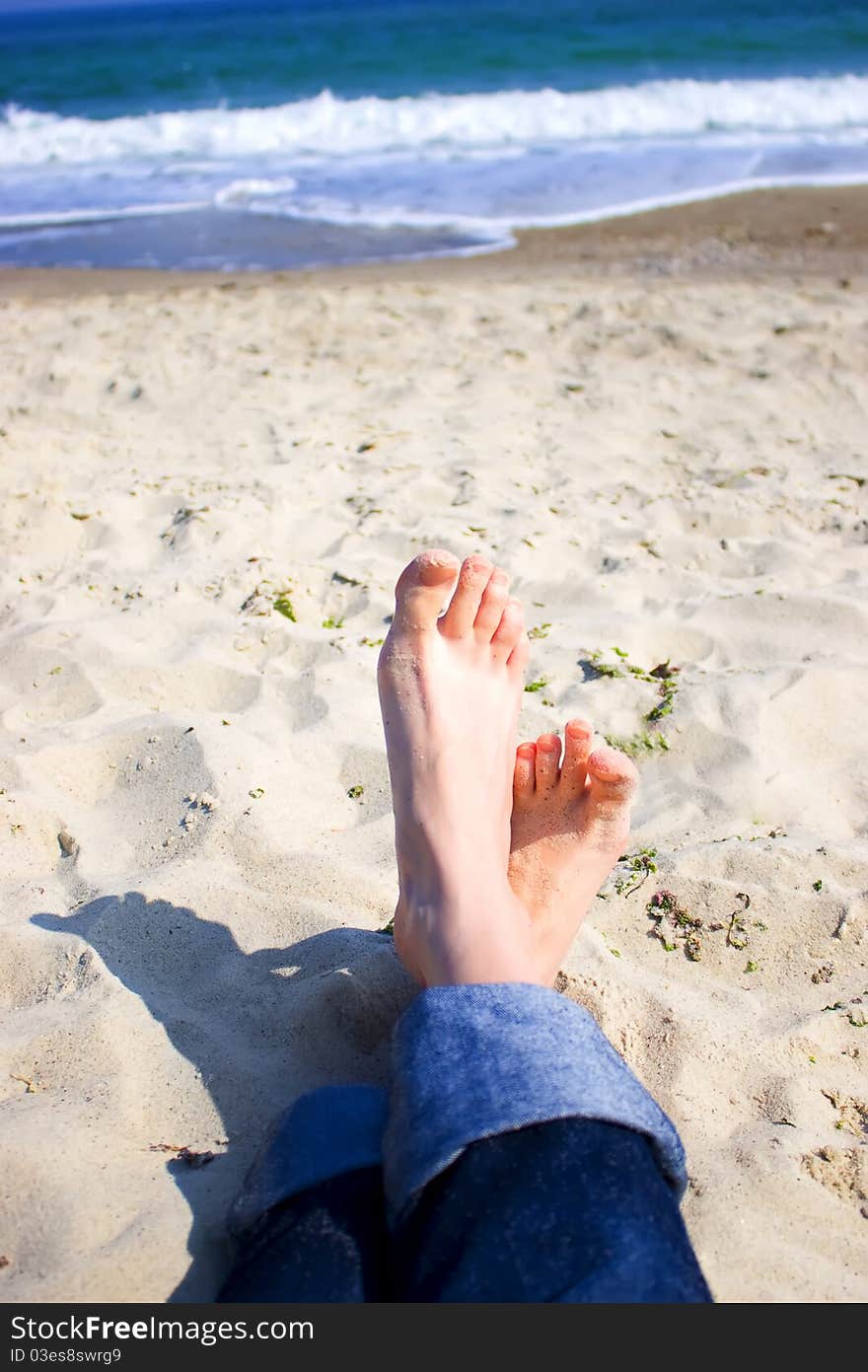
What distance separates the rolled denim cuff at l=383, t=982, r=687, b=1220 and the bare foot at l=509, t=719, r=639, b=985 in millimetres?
294

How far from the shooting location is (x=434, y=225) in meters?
6.83

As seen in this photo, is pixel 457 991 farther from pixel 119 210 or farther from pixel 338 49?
pixel 338 49

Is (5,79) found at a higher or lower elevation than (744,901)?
higher

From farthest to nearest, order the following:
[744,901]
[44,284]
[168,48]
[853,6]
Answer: [168,48] → [853,6] → [44,284] → [744,901]

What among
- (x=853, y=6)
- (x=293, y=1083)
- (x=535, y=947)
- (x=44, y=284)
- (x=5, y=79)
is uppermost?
(x=853, y=6)

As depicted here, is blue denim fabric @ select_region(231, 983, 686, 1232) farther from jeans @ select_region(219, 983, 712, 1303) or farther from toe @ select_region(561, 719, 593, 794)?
toe @ select_region(561, 719, 593, 794)

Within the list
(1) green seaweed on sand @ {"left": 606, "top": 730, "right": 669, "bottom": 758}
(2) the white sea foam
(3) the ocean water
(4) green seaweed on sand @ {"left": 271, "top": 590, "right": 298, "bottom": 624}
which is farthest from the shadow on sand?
(2) the white sea foam

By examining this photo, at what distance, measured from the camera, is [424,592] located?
1.77 meters

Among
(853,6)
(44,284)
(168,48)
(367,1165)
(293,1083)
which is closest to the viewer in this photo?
(367,1165)

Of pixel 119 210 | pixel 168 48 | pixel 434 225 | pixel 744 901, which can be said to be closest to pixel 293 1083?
pixel 744 901

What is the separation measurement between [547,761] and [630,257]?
4763 millimetres

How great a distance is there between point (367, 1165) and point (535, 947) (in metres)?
0.42

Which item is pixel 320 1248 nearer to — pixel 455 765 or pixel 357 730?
pixel 455 765

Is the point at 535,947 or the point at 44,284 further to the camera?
the point at 44,284
